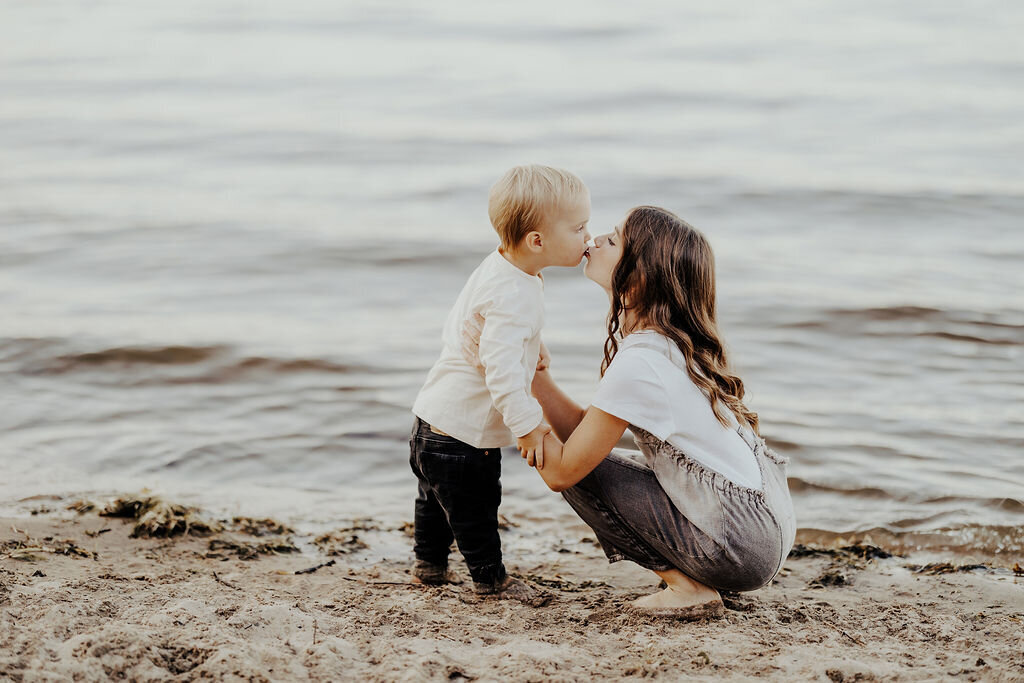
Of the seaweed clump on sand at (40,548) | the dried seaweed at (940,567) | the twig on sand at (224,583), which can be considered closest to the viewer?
the twig on sand at (224,583)

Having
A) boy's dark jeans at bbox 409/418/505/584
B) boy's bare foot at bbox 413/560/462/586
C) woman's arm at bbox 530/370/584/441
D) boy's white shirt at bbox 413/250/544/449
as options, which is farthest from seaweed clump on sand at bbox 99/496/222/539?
woman's arm at bbox 530/370/584/441

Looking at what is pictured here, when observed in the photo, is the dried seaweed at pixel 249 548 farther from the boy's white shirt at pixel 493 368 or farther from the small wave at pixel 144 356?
the small wave at pixel 144 356

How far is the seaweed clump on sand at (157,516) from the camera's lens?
12.2 ft

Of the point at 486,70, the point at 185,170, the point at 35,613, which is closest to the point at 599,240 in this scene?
the point at 35,613

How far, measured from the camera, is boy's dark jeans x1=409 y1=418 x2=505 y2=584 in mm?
3080

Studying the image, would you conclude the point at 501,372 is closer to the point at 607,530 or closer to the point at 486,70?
the point at 607,530

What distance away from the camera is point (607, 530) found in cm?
315

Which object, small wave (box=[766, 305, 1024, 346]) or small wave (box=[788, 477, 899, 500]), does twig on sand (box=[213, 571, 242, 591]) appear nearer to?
small wave (box=[788, 477, 899, 500])

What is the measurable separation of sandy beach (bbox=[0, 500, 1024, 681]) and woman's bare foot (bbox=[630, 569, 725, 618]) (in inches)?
2.3

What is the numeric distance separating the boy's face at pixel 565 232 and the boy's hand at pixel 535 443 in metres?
A: 0.47

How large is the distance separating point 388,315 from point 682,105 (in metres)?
6.57

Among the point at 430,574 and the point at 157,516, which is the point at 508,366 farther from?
the point at 157,516

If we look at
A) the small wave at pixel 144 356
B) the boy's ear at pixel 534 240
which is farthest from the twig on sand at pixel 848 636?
the small wave at pixel 144 356

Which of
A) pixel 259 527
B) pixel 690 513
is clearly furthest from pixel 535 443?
pixel 259 527
